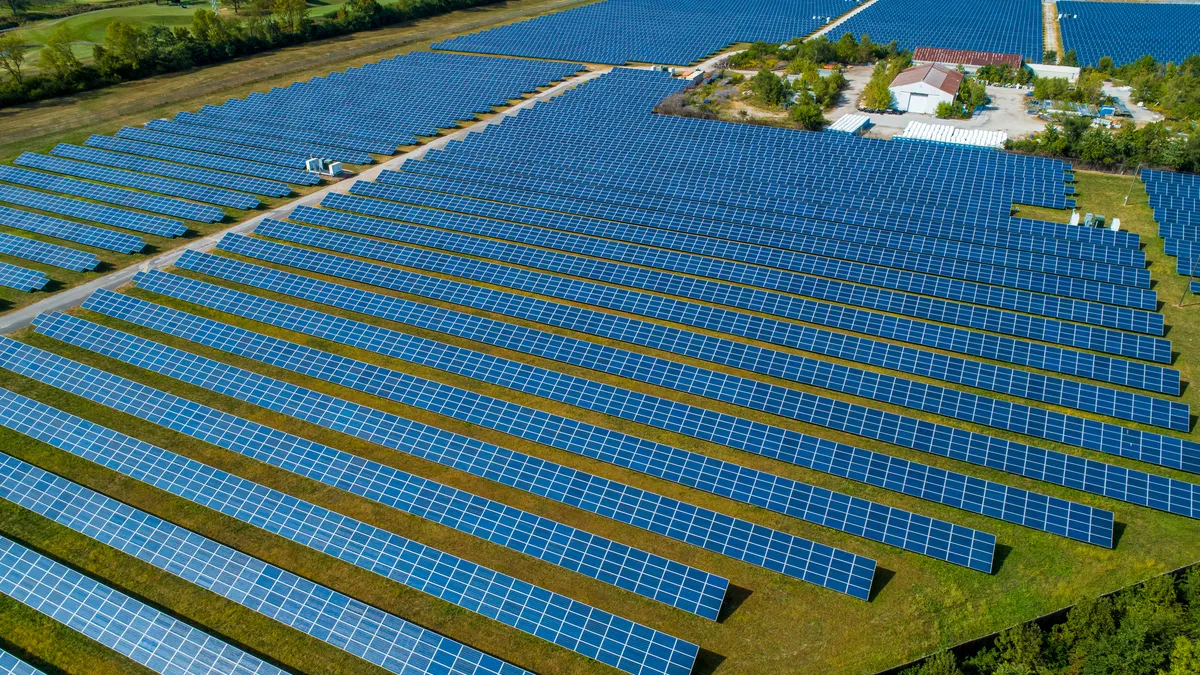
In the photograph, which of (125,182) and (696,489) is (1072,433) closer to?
(696,489)

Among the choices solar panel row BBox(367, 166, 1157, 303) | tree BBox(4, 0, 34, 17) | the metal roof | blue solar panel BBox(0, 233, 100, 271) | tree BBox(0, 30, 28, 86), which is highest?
tree BBox(4, 0, 34, 17)

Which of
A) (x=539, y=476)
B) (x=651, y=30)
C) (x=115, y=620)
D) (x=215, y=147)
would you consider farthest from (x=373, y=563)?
(x=651, y=30)

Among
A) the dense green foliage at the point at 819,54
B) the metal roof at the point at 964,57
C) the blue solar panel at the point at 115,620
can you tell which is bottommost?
the blue solar panel at the point at 115,620

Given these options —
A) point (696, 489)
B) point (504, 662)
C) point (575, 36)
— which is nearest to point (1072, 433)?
point (696, 489)

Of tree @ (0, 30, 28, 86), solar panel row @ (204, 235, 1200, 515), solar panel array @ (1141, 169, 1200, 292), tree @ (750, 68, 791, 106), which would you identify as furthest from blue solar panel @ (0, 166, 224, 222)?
solar panel array @ (1141, 169, 1200, 292)

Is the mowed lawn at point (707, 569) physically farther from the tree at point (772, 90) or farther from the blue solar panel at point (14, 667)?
the tree at point (772, 90)

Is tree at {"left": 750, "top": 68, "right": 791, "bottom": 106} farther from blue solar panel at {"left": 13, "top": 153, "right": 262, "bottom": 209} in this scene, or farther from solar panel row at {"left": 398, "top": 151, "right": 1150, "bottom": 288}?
blue solar panel at {"left": 13, "top": 153, "right": 262, "bottom": 209}

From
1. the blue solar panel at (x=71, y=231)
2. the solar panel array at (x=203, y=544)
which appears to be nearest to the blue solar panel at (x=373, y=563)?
the solar panel array at (x=203, y=544)
